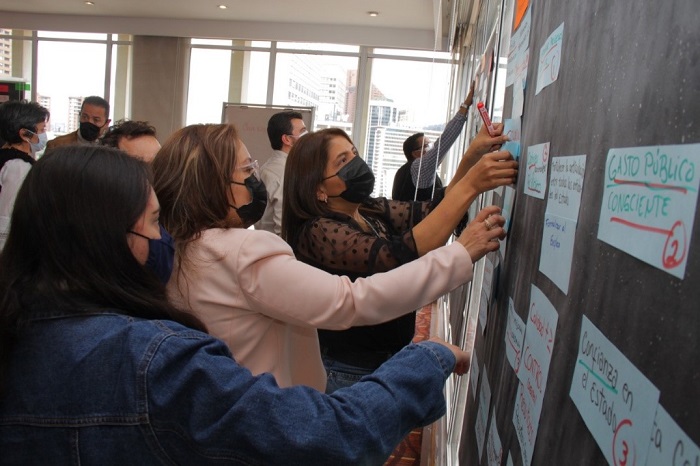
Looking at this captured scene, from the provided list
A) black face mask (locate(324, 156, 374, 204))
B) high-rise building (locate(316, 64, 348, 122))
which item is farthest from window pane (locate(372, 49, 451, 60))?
black face mask (locate(324, 156, 374, 204))

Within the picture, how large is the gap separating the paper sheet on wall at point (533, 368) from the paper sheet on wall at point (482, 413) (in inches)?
12.7

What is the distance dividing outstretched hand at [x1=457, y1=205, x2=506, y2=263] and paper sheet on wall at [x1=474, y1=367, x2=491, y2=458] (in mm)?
274

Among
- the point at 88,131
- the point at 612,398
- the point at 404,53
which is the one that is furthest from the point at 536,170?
the point at 404,53

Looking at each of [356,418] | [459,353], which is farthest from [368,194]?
[356,418]

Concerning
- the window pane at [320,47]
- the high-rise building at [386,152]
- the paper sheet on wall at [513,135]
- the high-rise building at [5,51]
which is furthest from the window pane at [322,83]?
the paper sheet on wall at [513,135]

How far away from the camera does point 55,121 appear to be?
11.8m

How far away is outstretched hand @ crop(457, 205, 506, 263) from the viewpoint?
4.13ft

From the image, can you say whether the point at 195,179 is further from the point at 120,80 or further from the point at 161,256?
the point at 120,80

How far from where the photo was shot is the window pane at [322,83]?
1059 centimetres

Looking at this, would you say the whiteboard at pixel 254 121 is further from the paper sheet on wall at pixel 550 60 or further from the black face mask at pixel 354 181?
the paper sheet on wall at pixel 550 60

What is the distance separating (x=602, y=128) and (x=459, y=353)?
59cm

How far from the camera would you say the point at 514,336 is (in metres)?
0.99

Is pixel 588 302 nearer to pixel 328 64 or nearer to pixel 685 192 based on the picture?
pixel 685 192

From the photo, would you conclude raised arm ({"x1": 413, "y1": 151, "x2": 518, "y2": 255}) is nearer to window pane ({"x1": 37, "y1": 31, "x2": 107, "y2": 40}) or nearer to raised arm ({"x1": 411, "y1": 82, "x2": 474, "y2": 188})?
raised arm ({"x1": 411, "y1": 82, "x2": 474, "y2": 188})
